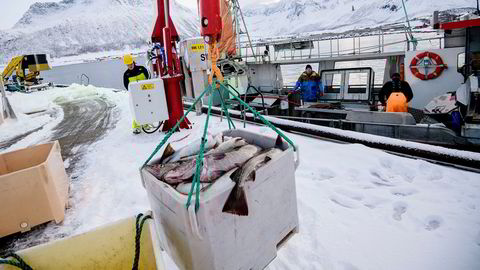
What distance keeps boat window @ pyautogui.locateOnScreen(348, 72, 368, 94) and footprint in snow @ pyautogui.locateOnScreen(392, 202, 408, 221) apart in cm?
660

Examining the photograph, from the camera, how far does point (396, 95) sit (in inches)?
286

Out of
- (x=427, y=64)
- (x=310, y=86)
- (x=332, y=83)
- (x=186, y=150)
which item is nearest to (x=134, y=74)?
(x=310, y=86)

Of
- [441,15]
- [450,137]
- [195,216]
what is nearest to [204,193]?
[195,216]

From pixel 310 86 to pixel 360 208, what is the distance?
716 centimetres

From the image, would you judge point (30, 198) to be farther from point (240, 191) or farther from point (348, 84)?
point (348, 84)

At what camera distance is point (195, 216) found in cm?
173

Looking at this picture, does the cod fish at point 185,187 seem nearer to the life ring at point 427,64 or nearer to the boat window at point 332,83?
the life ring at point 427,64

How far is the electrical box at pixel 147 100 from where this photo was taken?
6.82m

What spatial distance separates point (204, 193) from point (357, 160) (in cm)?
343

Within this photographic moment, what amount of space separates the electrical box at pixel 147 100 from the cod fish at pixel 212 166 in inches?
198

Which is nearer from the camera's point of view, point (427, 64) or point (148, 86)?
point (148, 86)

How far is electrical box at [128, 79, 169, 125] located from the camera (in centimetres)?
682

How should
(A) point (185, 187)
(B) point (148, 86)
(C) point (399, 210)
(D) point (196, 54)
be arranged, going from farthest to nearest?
(D) point (196, 54) < (B) point (148, 86) < (C) point (399, 210) < (A) point (185, 187)

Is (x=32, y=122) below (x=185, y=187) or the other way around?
below
